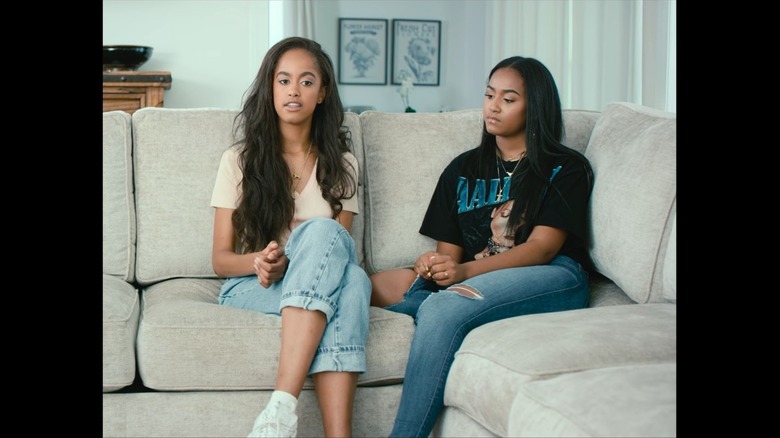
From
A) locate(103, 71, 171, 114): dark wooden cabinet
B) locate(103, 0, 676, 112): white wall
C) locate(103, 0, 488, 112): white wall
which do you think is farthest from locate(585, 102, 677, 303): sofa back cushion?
locate(103, 0, 488, 112): white wall

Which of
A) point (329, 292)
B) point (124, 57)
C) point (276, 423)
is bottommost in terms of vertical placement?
point (276, 423)

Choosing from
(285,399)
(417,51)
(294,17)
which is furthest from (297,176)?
(417,51)

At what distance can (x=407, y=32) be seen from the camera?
593cm

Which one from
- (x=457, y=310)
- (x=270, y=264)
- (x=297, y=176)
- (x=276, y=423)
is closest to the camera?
(x=276, y=423)

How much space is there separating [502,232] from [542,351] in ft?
2.15

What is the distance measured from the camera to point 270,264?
195 centimetres

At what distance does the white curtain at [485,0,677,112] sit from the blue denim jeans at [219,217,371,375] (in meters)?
2.17

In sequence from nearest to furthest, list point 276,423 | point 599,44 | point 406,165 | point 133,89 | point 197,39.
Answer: point 276,423, point 406,165, point 599,44, point 133,89, point 197,39

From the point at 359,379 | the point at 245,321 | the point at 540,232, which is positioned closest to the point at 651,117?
the point at 540,232

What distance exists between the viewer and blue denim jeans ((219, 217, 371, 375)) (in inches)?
71.3

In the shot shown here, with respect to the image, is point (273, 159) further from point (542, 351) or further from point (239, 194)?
point (542, 351)

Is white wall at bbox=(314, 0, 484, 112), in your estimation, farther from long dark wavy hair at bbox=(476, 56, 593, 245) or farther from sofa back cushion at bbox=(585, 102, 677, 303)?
sofa back cushion at bbox=(585, 102, 677, 303)
